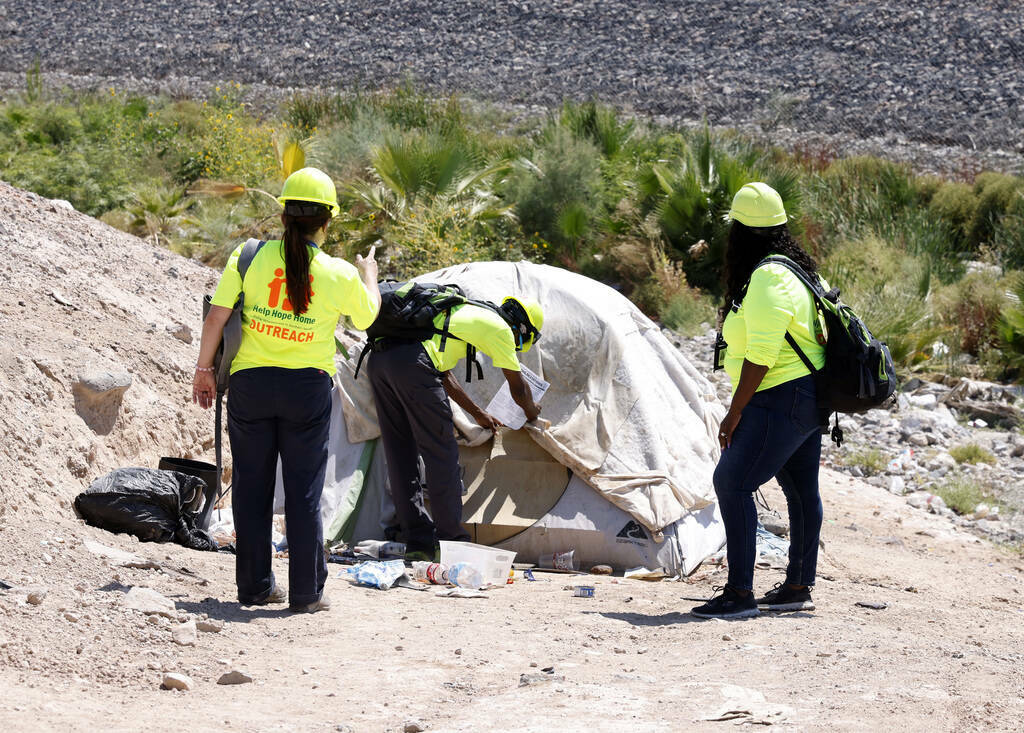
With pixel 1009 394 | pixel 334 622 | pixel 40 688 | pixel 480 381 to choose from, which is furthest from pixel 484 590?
pixel 1009 394

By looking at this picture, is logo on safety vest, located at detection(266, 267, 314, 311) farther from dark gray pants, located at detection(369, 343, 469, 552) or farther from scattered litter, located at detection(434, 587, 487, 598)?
scattered litter, located at detection(434, 587, 487, 598)

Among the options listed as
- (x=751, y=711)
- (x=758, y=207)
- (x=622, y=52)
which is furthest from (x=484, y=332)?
(x=622, y=52)

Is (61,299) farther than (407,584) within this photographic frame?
Yes

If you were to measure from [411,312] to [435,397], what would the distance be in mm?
432

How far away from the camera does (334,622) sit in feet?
15.1

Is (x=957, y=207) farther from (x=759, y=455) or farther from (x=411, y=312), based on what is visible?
(x=759, y=455)

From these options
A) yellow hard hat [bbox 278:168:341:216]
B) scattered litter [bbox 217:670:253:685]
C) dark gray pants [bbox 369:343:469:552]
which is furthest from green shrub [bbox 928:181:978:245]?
scattered litter [bbox 217:670:253:685]

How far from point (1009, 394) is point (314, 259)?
857 centimetres

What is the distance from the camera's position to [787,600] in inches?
200

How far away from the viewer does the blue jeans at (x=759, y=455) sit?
15.1 ft

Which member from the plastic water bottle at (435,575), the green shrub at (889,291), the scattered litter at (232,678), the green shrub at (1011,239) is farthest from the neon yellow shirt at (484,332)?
the green shrub at (1011,239)

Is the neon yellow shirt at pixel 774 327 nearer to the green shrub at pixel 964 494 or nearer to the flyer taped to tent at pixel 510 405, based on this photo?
the flyer taped to tent at pixel 510 405

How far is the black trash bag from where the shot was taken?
5.36 m

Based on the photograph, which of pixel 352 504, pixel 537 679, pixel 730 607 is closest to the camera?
pixel 537 679
